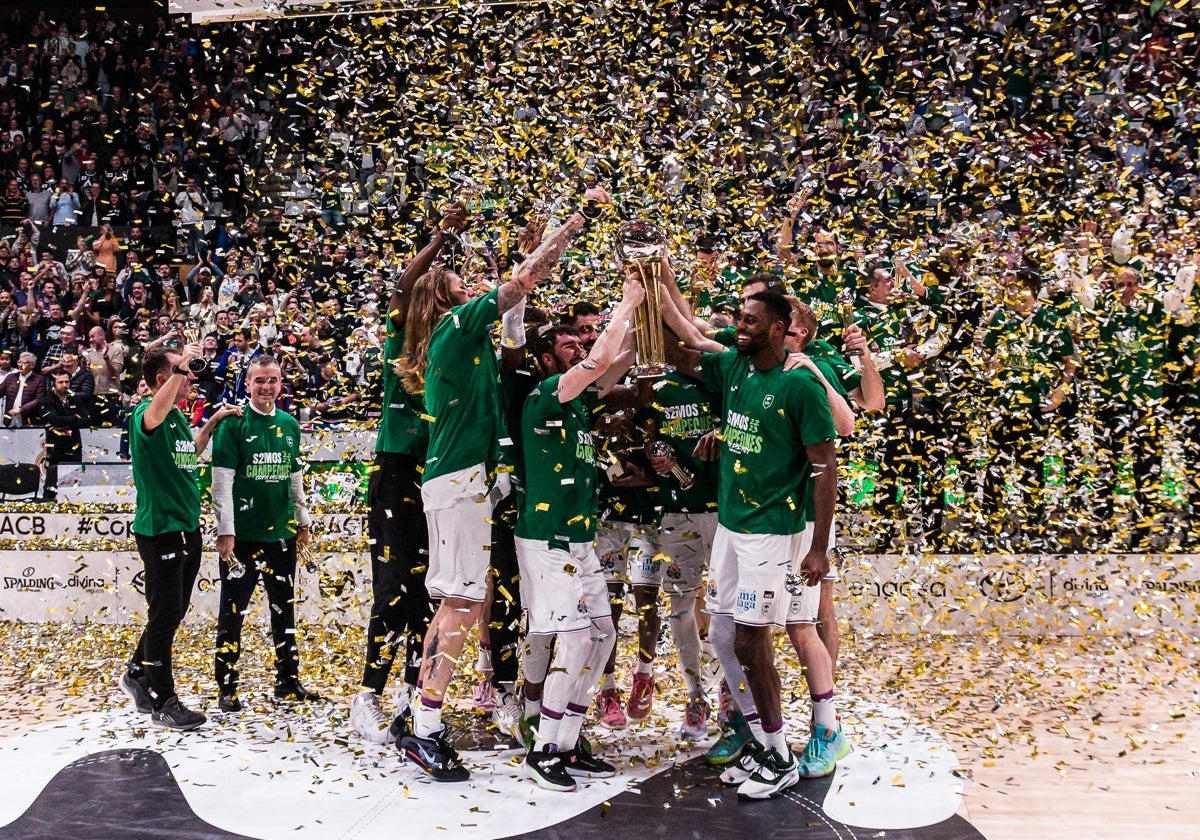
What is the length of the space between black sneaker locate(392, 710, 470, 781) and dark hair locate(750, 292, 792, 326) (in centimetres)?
250

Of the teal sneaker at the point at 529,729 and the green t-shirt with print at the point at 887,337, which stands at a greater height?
the green t-shirt with print at the point at 887,337

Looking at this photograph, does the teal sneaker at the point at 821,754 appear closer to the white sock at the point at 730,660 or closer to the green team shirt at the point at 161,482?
the white sock at the point at 730,660

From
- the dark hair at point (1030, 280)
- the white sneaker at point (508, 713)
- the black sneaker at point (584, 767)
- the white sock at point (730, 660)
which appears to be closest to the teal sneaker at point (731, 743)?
the white sock at point (730, 660)

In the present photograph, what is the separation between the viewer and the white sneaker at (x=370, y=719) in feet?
17.8

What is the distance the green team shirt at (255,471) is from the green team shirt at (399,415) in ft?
3.50

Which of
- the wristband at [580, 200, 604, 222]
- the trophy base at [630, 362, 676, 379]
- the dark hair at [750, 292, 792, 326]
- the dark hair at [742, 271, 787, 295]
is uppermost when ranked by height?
the wristband at [580, 200, 604, 222]

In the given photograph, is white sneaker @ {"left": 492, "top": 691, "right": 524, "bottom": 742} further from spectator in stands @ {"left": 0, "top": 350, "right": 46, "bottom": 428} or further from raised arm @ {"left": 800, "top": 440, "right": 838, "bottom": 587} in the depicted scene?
spectator in stands @ {"left": 0, "top": 350, "right": 46, "bottom": 428}

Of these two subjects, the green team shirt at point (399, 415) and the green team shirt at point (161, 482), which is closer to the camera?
the green team shirt at point (399, 415)

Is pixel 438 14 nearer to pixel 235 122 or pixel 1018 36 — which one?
pixel 1018 36

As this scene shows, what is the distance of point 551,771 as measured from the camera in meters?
4.80

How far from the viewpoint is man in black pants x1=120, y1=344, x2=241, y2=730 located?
578 centimetres

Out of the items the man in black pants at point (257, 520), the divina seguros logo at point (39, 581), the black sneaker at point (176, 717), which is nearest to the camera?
the black sneaker at point (176, 717)

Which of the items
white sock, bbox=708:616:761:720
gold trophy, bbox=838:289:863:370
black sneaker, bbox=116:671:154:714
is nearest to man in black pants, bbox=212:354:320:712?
black sneaker, bbox=116:671:154:714

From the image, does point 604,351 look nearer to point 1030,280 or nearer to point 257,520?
point 257,520
